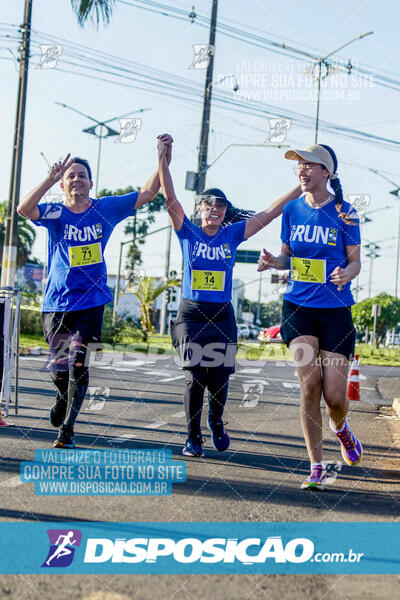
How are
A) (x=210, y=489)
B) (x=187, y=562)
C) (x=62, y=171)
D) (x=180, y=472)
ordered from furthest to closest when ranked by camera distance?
(x=62, y=171) < (x=180, y=472) < (x=210, y=489) < (x=187, y=562)

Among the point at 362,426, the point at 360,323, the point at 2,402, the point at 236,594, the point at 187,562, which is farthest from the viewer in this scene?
the point at 360,323

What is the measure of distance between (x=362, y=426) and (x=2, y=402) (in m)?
3.83

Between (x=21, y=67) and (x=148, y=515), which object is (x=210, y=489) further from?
(x=21, y=67)

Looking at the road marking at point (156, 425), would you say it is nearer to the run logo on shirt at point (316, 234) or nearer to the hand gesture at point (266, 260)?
the hand gesture at point (266, 260)

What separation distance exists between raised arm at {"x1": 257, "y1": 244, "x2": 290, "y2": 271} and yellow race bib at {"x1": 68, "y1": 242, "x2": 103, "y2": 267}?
4.33 ft

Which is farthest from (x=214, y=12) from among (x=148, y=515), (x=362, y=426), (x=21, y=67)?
(x=148, y=515)

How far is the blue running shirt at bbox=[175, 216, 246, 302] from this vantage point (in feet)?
18.2

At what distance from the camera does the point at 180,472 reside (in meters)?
4.77

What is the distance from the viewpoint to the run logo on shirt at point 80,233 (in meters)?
5.49

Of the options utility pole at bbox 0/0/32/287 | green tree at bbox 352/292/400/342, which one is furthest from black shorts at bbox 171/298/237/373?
green tree at bbox 352/292/400/342

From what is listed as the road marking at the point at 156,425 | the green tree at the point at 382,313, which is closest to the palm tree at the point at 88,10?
the road marking at the point at 156,425

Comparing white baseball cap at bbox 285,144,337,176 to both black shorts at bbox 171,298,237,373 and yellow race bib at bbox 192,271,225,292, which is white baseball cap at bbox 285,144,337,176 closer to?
yellow race bib at bbox 192,271,225,292

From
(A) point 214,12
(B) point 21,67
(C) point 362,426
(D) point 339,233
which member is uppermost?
(A) point 214,12

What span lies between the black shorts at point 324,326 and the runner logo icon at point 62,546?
206cm
